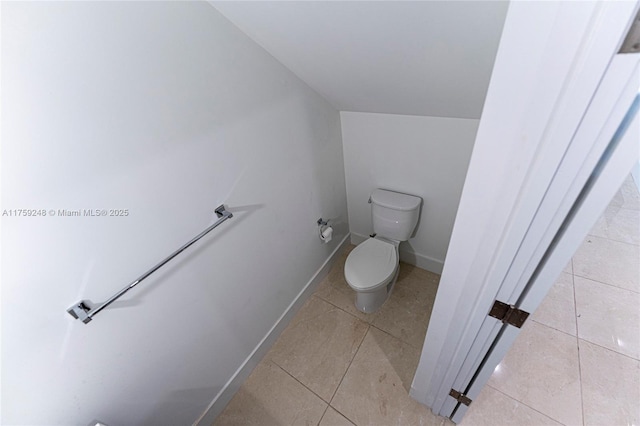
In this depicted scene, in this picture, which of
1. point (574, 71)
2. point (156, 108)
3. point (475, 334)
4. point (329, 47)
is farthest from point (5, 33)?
point (475, 334)

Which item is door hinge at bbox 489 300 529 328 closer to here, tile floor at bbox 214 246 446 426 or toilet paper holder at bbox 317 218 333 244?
tile floor at bbox 214 246 446 426

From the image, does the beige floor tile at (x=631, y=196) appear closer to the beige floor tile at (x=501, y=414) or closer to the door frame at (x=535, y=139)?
the beige floor tile at (x=501, y=414)

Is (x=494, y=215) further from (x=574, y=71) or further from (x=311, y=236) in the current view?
(x=311, y=236)

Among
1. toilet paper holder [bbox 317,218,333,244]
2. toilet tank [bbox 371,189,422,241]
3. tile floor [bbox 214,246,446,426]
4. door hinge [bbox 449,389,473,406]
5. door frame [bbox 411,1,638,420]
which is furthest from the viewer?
toilet paper holder [bbox 317,218,333,244]

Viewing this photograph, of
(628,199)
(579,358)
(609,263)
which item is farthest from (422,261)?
(628,199)

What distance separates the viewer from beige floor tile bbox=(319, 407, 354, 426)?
131 centimetres

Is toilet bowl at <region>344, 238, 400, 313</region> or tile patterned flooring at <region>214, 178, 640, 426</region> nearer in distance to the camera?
tile patterned flooring at <region>214, 178, 640, 426</region>

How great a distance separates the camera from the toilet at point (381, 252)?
1605 millimetres

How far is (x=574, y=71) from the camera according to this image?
17.1 inches

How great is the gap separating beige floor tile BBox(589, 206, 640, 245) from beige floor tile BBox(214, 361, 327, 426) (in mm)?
2617

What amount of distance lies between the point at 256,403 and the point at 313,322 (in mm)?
567

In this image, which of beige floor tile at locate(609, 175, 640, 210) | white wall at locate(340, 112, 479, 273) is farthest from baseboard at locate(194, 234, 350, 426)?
beige floor tile at locate(609, 175, 640, 210)

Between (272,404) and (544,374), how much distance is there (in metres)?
1.53

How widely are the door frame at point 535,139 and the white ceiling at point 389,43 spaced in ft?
1.08
